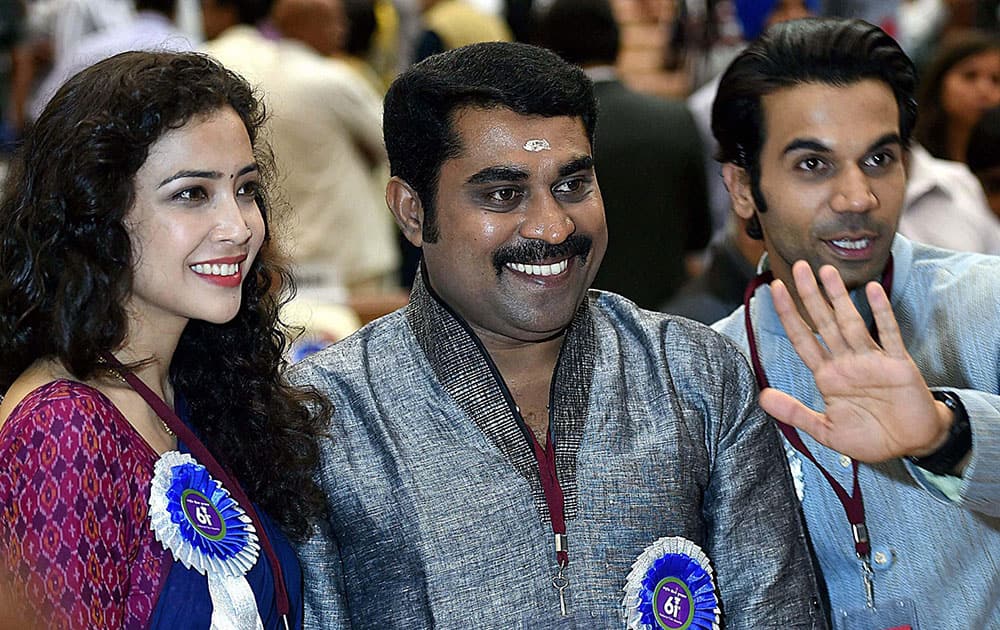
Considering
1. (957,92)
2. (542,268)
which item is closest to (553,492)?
(542,268)

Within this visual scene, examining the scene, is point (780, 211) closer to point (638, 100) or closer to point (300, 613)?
point (300, 613)

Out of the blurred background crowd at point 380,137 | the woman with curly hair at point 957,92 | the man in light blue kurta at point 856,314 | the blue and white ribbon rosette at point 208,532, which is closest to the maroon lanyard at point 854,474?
the man in light blue kurta at point 856,314

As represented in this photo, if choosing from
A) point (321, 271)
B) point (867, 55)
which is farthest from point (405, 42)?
point (867, 55)

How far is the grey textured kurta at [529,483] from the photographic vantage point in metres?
2.36

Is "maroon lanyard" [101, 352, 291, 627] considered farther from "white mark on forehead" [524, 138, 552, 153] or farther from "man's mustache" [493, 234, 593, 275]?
"white mark on forehead" [524, 138, 552, 153]

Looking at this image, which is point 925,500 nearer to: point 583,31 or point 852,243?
point 852,243

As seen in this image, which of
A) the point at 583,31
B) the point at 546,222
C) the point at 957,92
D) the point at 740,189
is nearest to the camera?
the point at 546,222

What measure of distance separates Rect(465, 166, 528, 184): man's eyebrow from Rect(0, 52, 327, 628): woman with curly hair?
37cm

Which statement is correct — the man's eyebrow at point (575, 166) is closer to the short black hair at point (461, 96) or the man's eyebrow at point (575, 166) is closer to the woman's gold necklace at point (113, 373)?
the short black hair at point (461, 96)

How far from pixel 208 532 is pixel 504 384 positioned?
58cm

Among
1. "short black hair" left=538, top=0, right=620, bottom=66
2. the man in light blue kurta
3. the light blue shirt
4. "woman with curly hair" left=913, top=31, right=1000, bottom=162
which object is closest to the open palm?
the man in light blue kurta

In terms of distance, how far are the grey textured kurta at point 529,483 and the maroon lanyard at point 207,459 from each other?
0.29 feet

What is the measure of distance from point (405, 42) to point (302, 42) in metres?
1.96

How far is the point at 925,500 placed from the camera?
8.44 ft
